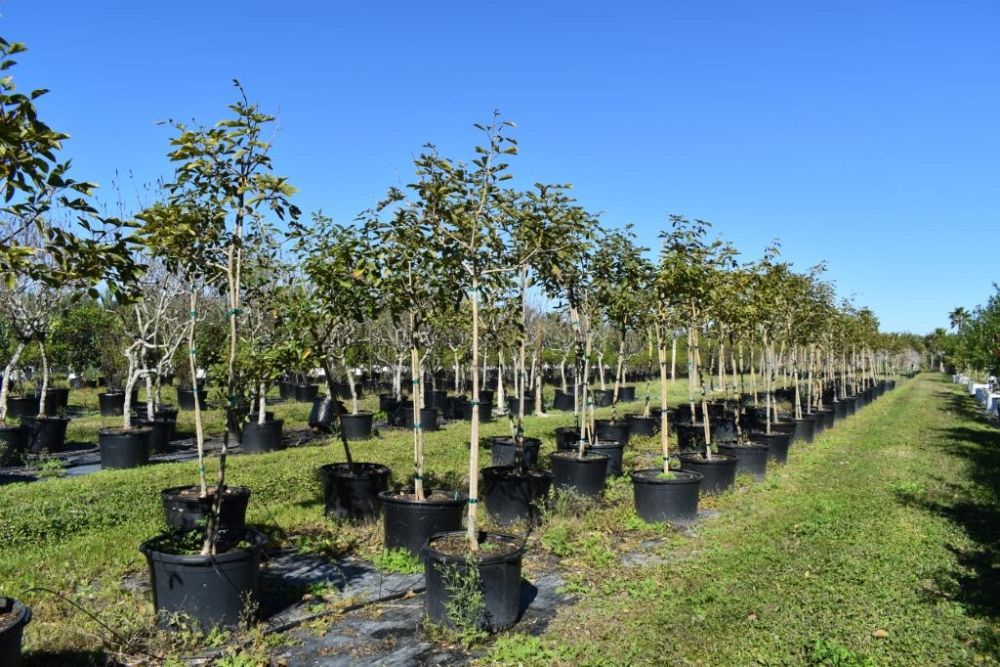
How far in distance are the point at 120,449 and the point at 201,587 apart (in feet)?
22.3

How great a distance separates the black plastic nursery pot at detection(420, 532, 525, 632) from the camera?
4379mm

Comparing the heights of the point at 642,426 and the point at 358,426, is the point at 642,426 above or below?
below

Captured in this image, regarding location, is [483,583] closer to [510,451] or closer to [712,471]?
[712,471]

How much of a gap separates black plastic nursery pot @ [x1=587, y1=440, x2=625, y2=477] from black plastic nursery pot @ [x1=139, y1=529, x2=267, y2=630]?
5.67 m

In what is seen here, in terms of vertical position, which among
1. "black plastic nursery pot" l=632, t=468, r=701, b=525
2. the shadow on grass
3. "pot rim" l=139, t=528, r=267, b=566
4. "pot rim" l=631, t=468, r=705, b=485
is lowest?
the shadow on grass

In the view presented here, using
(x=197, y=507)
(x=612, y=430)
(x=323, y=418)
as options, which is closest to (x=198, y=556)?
(x=197, y=507)

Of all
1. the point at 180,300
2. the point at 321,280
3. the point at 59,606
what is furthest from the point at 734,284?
the point at 180,300

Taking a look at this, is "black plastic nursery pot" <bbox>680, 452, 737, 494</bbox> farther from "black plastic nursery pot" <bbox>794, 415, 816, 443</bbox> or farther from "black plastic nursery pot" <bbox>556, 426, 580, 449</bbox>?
"black plastic nursery pot" <bbox>794, 415, 816, 443</bbox>

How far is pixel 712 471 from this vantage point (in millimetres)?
8695

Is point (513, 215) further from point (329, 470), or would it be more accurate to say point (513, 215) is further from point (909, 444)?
point (909, 444)

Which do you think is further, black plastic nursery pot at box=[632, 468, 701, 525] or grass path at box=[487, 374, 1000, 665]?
black plastic nursery pot at box=[632, 468, 701, 525]

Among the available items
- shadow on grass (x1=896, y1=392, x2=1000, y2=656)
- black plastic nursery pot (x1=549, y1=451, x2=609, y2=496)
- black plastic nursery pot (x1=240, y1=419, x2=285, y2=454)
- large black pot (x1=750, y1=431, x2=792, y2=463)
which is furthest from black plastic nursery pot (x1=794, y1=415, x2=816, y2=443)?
black plastic nursery pot (x1=240, y1=419, x2=285, y2=454)

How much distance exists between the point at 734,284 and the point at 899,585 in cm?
547

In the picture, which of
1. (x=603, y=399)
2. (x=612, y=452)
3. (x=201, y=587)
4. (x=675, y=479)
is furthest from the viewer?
(x=603, y=399)
